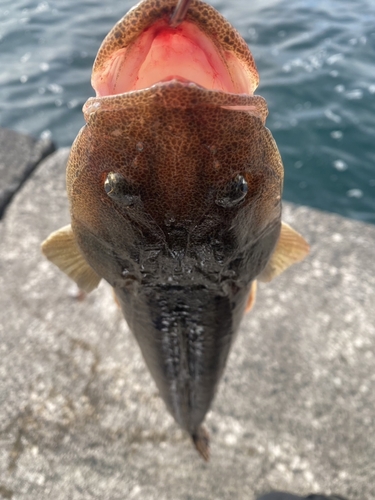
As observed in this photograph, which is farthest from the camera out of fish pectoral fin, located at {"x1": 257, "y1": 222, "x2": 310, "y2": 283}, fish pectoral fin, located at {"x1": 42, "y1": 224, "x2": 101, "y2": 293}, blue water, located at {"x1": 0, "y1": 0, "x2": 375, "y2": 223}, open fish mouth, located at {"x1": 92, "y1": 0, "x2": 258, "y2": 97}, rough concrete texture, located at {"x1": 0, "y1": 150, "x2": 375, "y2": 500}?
blue water, located at {"x1": 0, "y1": 0, "x2": 375, "y2": 223}

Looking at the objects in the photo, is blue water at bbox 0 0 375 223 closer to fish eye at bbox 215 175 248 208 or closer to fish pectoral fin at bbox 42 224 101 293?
fish pectoral fin at bbox 42 224 101 293

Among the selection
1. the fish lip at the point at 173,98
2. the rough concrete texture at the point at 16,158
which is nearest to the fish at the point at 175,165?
the fish lip at the point at 173,98

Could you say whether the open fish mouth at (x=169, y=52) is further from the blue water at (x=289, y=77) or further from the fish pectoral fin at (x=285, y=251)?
the blue water at (x=289, y=77)

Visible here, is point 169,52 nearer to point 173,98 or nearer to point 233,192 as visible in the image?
point 173,98

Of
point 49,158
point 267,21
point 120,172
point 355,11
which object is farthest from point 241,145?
point 355,11

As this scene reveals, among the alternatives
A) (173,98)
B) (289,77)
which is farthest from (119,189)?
(289,77)

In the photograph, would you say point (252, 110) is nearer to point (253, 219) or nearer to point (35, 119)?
point (253, 219)

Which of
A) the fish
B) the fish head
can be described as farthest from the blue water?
the fish head

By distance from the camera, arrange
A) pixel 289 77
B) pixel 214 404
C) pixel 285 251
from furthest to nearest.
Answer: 1. pixel 289 77
2. pixel 214 404
3. pixel 285 251
